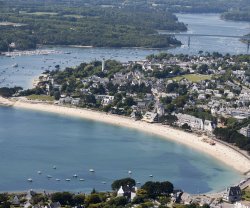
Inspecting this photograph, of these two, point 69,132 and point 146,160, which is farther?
point 69,132

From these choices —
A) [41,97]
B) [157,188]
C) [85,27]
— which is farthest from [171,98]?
[85,27]

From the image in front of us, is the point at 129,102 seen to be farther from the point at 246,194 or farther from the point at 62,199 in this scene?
the point at 62,199

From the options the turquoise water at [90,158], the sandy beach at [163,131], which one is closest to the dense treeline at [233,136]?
the sandy beach at [163,131]

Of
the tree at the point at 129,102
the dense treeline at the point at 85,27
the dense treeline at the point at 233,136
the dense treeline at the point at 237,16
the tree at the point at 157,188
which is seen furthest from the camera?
the dense treeline at the point at 237,16

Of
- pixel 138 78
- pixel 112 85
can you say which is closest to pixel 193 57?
pixel 138 78

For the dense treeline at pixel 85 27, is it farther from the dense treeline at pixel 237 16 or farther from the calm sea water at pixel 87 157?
the calm sea water at pixel 87 157

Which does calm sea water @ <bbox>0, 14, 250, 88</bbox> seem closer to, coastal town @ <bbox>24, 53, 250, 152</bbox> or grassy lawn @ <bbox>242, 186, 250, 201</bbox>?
coastal town @ <bbox>24, 53, 250, 152</bbox>

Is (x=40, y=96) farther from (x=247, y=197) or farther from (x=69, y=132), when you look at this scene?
(x=247, y=197)
